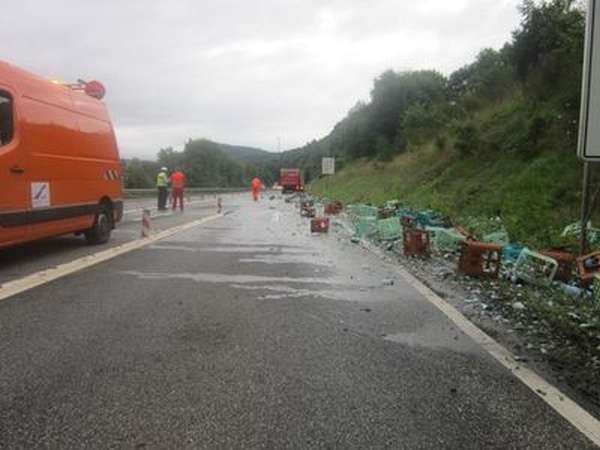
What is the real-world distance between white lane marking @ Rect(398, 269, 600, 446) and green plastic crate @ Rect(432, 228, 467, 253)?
5.18 meters

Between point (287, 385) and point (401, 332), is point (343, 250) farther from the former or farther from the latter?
point (287, 385)

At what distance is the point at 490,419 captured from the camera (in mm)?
3916

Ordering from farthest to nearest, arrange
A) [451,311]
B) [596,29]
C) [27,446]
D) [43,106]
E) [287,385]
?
[43,106]
[451,311]
[596,29]
[287,385]
[27,446]

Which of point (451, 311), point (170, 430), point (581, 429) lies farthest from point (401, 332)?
point (170, 430)

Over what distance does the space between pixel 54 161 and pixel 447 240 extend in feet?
24.2

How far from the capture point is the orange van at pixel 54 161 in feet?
30.0

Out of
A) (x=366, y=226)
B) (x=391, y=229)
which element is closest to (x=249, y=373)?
(x=391, y=229)

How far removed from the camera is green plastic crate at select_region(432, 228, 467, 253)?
40.6 ft

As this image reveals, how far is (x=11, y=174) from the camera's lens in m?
9.09

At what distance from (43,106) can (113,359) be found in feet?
21.3

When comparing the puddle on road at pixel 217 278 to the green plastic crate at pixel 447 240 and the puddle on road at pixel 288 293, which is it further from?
the green plastic crate at pixel 447 240

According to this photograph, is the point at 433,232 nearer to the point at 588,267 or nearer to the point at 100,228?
the point at 588,267

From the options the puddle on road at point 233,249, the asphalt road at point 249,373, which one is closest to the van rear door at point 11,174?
the asphalt road at point 249,373

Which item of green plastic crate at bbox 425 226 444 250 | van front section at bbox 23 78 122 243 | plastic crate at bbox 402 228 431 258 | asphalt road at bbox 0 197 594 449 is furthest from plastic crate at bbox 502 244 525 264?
van front section at bbox 23 78 122 243
